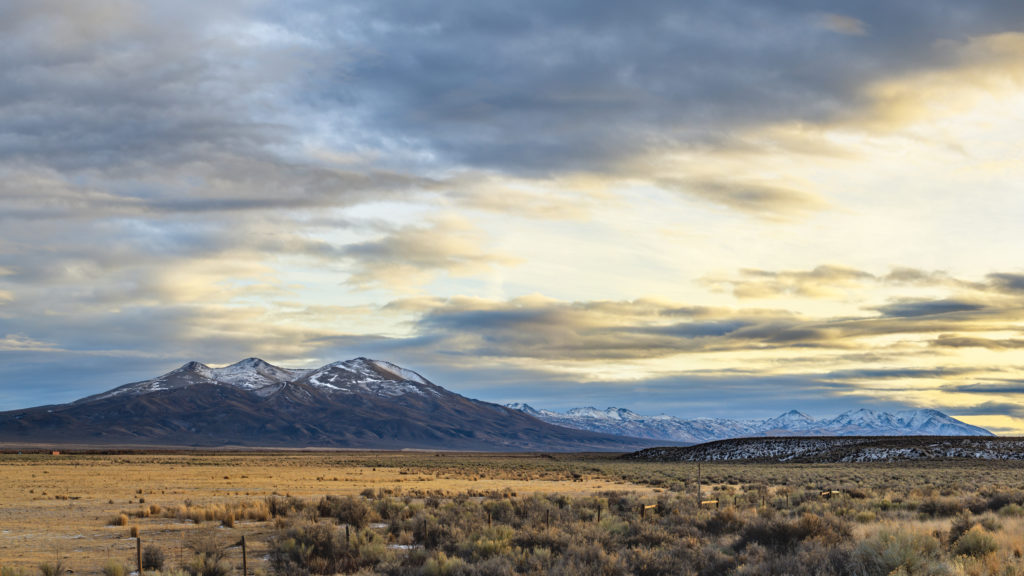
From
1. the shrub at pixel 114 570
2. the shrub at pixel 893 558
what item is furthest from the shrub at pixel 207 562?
the shrub at pixel 893 558

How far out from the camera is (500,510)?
29625mm

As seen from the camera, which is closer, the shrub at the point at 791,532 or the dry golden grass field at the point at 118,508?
the shrub at the point at 791,532

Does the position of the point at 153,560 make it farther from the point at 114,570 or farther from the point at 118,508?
the point at 118,508

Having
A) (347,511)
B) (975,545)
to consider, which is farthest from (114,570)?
(975,545)

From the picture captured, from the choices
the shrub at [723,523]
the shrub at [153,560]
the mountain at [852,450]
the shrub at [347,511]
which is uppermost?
the shrub at [153,560]

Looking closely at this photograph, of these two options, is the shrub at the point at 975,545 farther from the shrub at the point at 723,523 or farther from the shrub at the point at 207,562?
the shrub at the point at 207,562

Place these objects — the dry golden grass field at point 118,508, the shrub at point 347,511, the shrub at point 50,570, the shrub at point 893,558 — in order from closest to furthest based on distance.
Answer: the shrub at point 893,558
the shrub at point 50,570
the dry golden grass field at point 118,508
the shrub at point 347,511

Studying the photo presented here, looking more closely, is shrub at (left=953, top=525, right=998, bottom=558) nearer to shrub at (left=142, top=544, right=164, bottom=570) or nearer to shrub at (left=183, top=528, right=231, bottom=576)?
shrub at (left=183, top=528, right=231, bottom=576)

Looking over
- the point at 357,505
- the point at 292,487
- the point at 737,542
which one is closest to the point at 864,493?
the point at 737,542

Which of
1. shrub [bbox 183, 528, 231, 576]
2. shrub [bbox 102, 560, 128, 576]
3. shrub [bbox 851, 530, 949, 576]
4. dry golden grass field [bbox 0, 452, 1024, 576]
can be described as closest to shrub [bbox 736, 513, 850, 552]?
dry golden grass field [bbox 0, 452, 1024, 576]

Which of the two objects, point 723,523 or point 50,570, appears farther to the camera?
point 723,523

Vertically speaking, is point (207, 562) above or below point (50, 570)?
below

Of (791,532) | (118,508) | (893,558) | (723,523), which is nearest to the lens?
(893,558)

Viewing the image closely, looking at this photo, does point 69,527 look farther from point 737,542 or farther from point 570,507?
point 737,542
